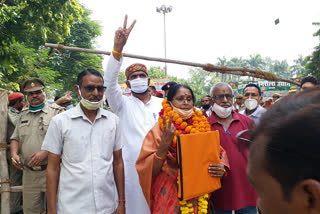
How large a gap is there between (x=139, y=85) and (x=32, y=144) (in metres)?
1.62

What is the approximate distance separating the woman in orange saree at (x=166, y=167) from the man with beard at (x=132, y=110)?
21.6 inches

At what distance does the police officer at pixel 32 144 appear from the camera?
10.6 ft

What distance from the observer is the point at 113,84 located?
2.87 m

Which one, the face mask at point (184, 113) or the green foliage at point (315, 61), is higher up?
the green foliage at point (315, 61)

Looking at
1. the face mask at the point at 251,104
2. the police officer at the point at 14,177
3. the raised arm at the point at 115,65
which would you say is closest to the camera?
the raised arm at the point at 115,65

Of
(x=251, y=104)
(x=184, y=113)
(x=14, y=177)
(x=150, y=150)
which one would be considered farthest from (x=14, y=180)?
(x=251, y=104)

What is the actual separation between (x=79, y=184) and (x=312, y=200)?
1915 mm

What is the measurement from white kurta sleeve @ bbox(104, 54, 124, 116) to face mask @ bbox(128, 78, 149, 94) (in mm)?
196

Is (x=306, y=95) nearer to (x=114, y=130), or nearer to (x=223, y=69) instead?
(x=114, y=130)

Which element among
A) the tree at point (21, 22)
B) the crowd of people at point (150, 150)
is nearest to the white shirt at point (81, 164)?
the crowd of people at point (150, 150)

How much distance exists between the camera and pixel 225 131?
2.73m

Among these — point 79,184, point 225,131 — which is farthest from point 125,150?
point 225,131

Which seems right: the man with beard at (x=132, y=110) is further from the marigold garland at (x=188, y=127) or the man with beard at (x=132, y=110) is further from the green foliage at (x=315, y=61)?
the green foliage at (x=315, y=61)

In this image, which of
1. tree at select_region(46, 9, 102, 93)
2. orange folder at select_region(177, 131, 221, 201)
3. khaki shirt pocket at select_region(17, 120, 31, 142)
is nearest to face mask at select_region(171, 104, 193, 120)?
orange folder at select_region(177, 131, 221, 201)
